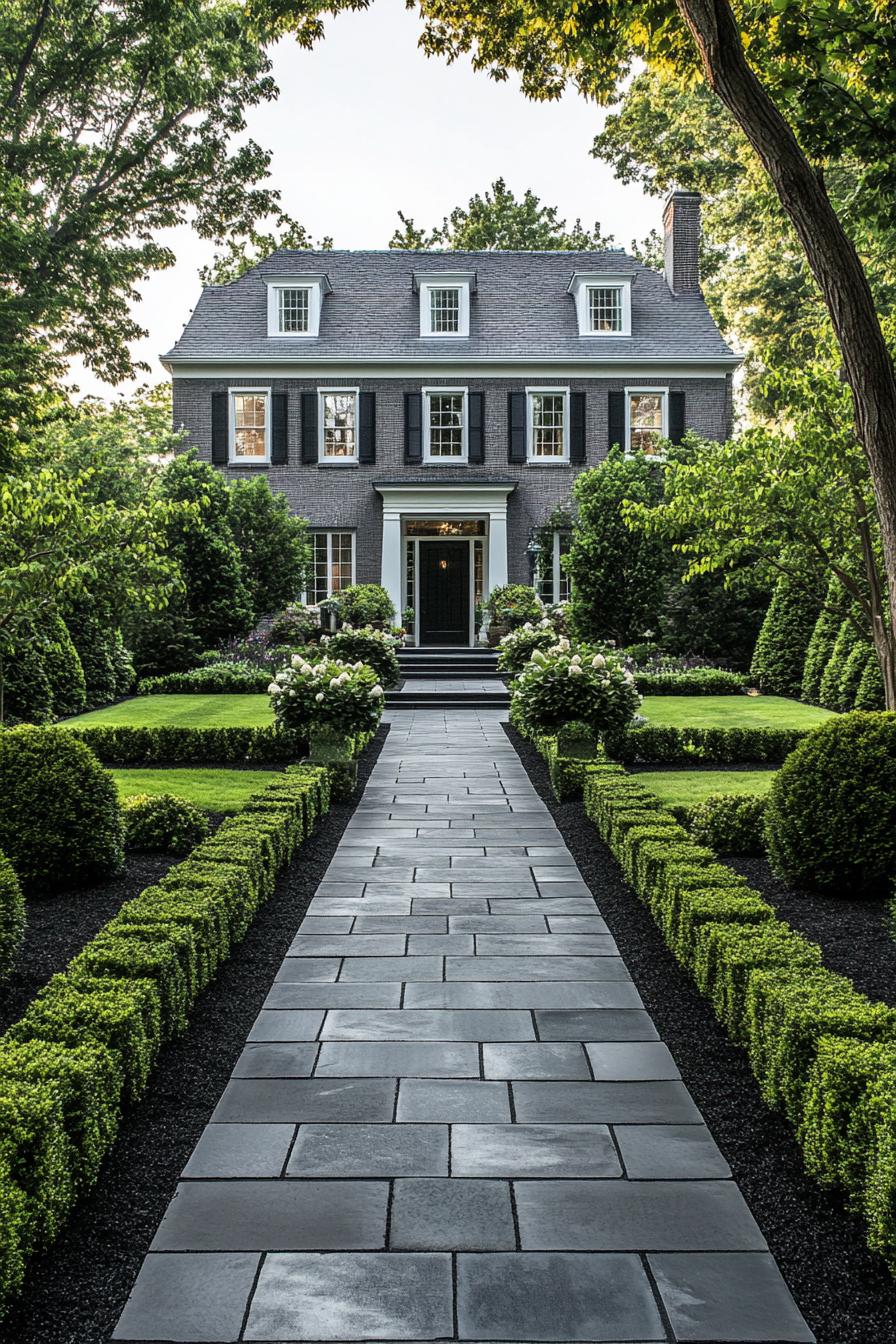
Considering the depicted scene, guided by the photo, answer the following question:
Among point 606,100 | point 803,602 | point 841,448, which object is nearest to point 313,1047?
point 606,100

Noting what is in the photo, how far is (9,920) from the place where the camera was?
4.44 metres

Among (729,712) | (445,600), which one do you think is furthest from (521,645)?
(445,600)

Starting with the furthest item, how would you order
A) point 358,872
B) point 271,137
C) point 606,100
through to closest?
point 271,137, point 606,100, point 358,872

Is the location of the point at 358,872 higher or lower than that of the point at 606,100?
lower

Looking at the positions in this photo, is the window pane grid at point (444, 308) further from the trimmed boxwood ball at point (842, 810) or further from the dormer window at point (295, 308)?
the trimmed boxwood ball at point (842, 810)

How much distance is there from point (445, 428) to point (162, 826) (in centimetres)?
1828

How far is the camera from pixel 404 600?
2378cm

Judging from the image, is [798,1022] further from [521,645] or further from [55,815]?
[521,645]

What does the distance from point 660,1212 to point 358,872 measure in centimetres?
408

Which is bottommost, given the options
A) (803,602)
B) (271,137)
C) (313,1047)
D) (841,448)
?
(313,1047)

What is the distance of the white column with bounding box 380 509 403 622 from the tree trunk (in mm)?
18205

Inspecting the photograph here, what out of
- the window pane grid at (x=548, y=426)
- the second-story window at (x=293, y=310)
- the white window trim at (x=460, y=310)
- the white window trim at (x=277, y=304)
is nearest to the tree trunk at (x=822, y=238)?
the window pane grid at (x=548, y=426)

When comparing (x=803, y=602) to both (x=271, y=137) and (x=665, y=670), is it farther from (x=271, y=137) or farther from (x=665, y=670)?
(x=271, y=137)

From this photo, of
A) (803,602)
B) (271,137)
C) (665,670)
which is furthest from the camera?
(271,137)
